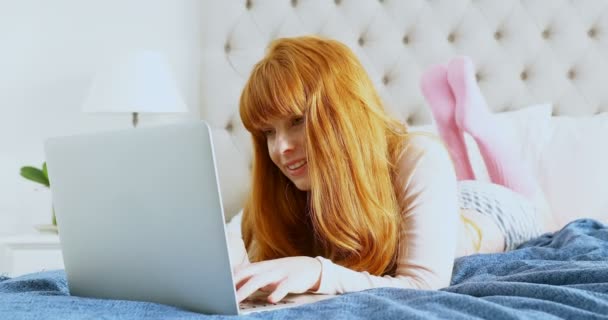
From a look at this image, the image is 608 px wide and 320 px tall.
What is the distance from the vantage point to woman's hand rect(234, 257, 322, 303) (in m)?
0.91

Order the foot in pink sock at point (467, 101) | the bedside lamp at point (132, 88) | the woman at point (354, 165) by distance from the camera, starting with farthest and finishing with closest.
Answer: the bedside lamp at point (132, 88)
the foot in pink sock at point (467, 101)
the woman at point (354, 165)

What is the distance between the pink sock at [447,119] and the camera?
215 cm

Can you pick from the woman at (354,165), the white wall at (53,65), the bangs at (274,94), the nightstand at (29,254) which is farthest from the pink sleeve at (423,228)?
the white wall at (53,65)

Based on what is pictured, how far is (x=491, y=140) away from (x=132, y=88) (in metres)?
A: 1.12

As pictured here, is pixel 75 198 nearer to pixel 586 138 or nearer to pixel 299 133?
pixel 299 133

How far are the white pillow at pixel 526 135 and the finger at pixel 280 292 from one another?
1.34 meters

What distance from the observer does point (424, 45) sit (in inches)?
96.9

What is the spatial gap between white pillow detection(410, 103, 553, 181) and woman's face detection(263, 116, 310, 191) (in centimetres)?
105

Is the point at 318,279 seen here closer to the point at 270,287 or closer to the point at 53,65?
the point at 270,287

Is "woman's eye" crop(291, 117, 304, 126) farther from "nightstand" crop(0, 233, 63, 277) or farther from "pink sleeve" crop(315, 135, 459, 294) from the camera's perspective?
"nightstand" crop(0, 233, 63, 277)

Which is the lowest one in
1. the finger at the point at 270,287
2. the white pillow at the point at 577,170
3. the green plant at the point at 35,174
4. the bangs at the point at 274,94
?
the white pillow at the point at 577,170

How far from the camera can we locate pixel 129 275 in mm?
886

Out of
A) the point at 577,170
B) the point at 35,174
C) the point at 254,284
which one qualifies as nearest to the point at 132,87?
the point at 35,174

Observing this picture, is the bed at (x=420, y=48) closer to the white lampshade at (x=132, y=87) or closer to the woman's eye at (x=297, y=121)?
the white lampshade at (x=132, y=87)
